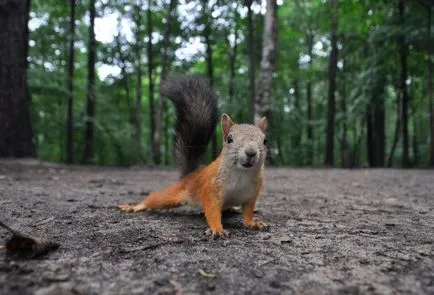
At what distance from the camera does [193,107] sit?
302 centimetres

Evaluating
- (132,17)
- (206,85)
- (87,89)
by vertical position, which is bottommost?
(206,85)

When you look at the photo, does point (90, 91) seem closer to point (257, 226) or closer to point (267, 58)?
point (267, 58)

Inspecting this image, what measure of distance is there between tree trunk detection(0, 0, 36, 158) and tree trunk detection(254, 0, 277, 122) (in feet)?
15.9

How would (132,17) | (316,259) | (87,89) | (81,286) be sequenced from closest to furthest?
(81,286) → (316,259) → (87,89) → (132,17)

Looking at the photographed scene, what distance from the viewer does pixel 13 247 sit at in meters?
1.78

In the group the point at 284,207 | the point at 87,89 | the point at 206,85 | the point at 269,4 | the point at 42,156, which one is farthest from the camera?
the point at 42,156

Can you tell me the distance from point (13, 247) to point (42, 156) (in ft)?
56.2

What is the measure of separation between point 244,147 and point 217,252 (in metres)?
0.66

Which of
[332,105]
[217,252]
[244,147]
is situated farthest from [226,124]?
[332,105]

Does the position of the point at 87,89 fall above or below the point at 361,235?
above

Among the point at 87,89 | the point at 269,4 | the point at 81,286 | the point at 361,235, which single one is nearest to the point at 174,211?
the point at 361,235

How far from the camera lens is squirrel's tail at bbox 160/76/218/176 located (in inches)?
119

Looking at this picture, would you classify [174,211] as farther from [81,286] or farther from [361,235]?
[81,286]

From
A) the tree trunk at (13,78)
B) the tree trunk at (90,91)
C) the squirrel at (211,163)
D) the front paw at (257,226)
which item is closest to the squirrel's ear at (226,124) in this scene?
the squirrel at (211,163)
